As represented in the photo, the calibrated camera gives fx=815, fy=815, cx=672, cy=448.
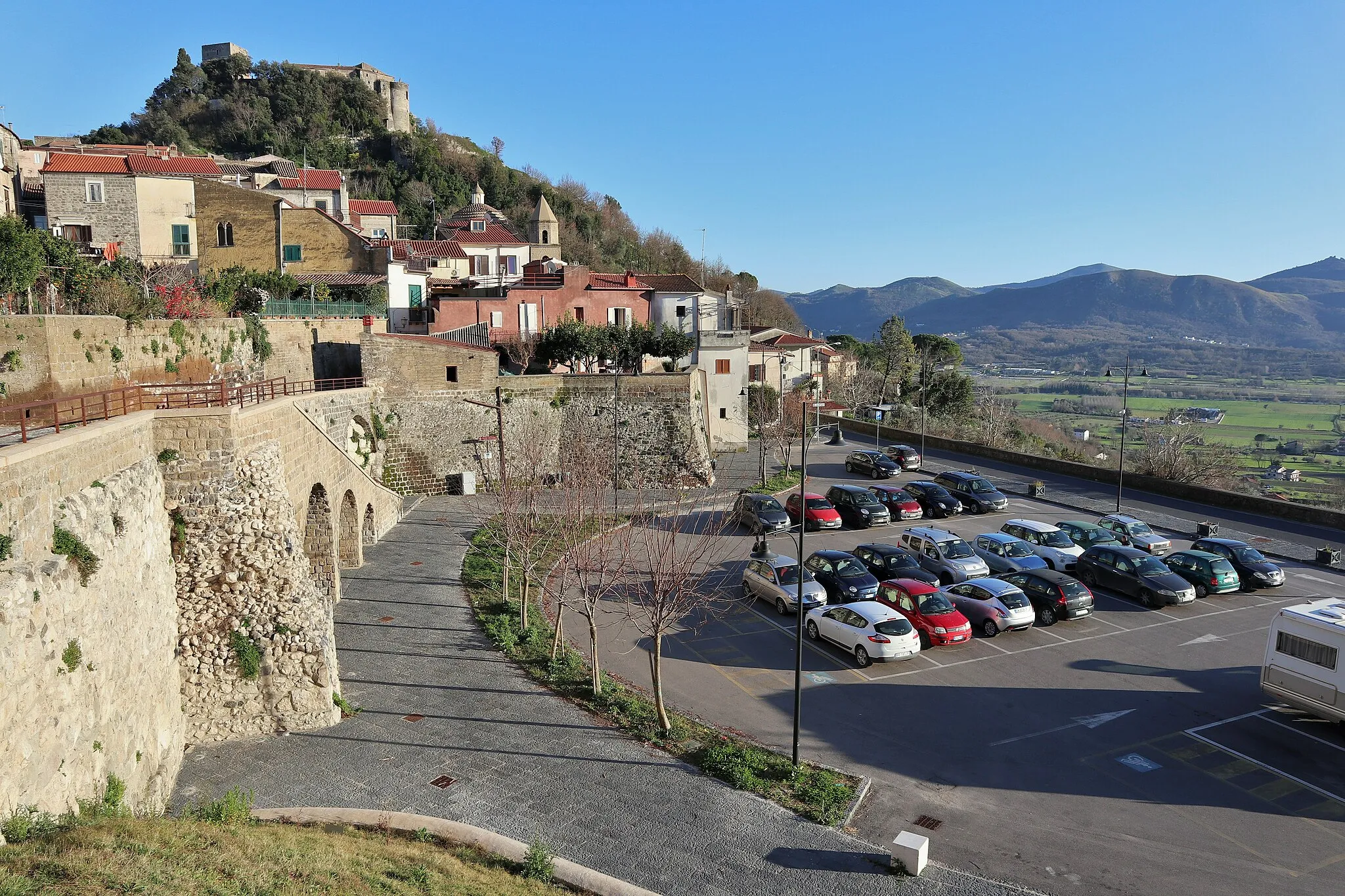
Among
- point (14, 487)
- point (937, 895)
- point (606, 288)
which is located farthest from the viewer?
point (606, 288)

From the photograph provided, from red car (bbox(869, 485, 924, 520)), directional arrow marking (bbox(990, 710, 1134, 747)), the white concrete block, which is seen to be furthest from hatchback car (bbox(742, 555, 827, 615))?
red car (bbox(869, 485, 924, 520))

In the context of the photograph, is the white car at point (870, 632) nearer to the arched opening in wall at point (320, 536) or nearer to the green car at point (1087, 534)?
the green car at point (1087, 534)

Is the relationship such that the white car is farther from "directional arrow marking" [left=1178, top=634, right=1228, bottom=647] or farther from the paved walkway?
"directional arrow marking" [left=1178, top=634, right=1228, bottom=647]

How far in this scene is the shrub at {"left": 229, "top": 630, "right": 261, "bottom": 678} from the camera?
48.1 ft

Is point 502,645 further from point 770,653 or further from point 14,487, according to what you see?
point 14,487

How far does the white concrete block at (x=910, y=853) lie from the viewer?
1085 cm

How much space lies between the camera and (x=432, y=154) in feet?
295

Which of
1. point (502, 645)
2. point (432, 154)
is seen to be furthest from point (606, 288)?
point (432, 154)

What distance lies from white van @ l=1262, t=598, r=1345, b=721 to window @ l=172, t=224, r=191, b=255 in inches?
1897

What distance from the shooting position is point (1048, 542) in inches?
1025

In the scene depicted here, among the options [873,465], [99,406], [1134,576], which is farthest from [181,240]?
[1134,576]

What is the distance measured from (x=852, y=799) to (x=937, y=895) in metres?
2.45

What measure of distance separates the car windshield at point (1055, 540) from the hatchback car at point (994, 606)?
18.7 ft

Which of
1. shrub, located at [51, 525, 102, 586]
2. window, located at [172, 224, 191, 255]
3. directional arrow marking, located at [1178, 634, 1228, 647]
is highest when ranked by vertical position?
window, located at [172, 224, 191, 255]
